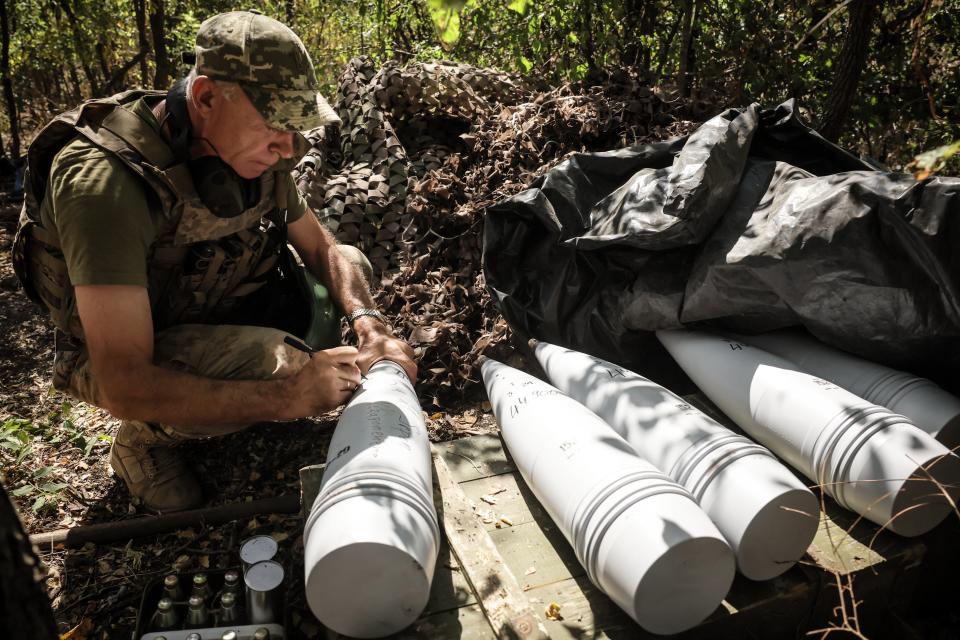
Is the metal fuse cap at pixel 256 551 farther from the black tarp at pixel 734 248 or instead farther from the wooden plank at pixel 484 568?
the black tarp at pixel 734 248

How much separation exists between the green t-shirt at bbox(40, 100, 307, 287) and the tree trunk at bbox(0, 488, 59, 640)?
0.97 m

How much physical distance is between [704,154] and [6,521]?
261 cm

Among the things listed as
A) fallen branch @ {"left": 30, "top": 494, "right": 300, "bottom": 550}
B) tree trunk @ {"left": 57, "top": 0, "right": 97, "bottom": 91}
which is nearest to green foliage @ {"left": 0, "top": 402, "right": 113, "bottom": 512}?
fallen branch @ {"left": 30, "top": 494, "right": 300, "bottom": 550}

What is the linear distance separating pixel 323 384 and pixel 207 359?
564mm

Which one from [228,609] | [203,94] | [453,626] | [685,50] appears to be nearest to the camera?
[453,626]

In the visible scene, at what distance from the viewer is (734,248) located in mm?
2596

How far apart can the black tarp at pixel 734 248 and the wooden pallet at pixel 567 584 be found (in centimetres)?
73

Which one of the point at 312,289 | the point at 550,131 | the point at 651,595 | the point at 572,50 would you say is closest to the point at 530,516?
the point at 651,595

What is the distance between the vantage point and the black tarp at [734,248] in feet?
7.63

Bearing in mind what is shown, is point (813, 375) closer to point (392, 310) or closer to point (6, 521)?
point (392, 310)

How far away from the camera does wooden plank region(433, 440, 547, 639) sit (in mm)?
1777

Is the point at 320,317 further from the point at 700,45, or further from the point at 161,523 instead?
the point at 700,45

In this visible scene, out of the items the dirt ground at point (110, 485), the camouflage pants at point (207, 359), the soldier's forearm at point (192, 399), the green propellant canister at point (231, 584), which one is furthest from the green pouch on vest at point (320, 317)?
the green propellant canister at point (231, 584)

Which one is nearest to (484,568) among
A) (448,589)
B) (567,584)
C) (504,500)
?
(448,589)
